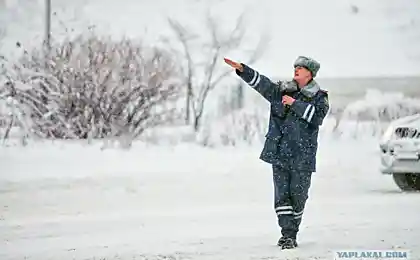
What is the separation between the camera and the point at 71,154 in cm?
341

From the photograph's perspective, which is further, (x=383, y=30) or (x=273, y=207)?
(x=383, y=30)

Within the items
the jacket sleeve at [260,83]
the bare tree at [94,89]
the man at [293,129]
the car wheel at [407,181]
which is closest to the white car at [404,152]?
the car wheel at [407,181]

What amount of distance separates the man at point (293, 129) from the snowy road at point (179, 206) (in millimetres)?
295

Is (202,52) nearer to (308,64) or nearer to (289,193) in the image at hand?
(308,64)

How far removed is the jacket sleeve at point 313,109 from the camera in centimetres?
297

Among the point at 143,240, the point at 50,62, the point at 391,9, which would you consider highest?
the point at 391,9

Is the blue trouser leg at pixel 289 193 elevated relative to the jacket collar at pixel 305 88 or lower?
lower

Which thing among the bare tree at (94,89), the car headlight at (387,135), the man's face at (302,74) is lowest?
the car headlight at (387,135)

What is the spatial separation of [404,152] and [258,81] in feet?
3.03

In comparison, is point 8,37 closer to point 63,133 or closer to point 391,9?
point 63,133

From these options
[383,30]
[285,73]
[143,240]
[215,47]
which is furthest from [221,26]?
[143,240]

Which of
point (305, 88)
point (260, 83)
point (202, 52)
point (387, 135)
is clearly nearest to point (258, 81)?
point (260, 83)

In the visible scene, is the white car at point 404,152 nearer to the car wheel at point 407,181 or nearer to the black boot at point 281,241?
the car wheel at point 407,181

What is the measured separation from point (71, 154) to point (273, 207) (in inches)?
35.2
